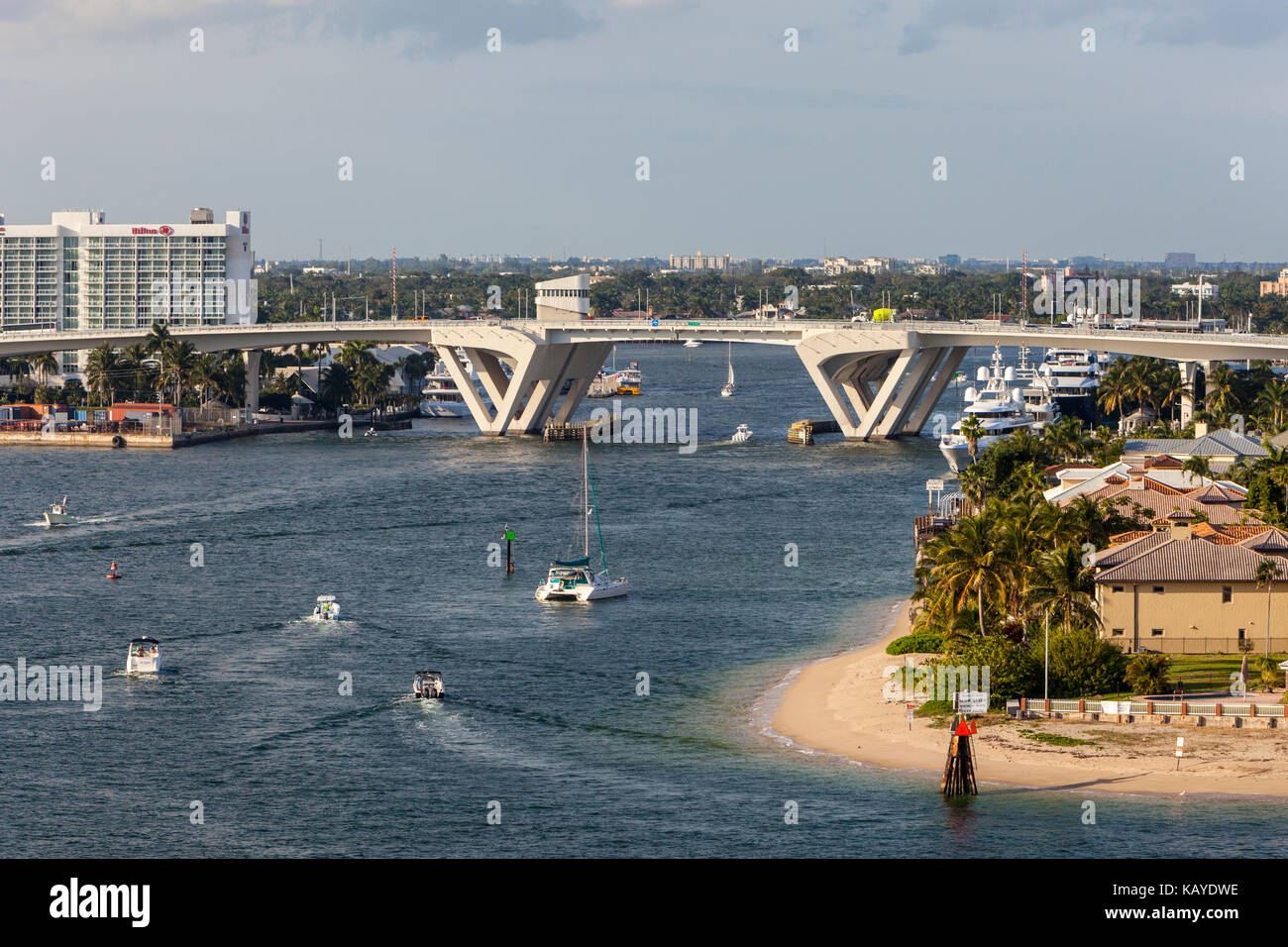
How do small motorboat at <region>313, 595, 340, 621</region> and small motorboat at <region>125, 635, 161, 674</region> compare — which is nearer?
small motorboat at <region>125, 635, 161, 674</region>

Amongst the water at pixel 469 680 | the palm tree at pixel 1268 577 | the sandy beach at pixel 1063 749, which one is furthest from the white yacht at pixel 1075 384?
the sandy beach at pixel 1063 749

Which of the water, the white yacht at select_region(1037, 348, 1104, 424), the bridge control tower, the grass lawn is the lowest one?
the water

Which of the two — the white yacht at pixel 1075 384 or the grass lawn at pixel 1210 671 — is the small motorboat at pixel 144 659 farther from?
the white yacht at pixel 1075 384

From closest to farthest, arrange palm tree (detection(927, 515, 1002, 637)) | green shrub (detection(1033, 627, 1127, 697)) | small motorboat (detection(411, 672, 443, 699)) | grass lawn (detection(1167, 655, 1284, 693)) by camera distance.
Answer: green shrub (detection(1033, 627, 1127, 697)) < grass lawn (detection(1167, 655, 1284, 693)) < small motorboat (detection(411, 672, 443, 699)) < palm tree (detection(927, 515, 1002, 637))

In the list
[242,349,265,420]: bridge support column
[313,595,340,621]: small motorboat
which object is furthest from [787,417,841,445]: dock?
[313,595,340,621]: small motorboat

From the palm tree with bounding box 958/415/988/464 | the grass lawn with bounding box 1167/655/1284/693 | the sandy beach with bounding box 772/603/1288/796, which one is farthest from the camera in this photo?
the palm tree with bounding box 958/415/988/464

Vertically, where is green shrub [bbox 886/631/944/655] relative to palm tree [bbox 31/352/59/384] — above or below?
below

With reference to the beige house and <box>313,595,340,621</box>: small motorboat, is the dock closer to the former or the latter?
<box>313,595,340,621</box>: small motorboat

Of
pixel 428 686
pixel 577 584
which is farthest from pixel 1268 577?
pixel 577 584
